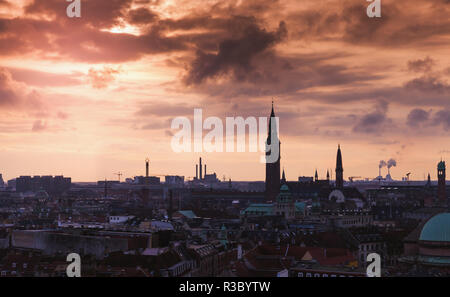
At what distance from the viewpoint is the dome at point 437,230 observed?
5641 centimetres

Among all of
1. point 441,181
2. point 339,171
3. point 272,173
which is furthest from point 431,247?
point 339,171

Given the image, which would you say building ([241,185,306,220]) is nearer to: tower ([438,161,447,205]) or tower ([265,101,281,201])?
tower ([265,101,281,201])

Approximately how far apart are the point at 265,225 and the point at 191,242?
24.1 m

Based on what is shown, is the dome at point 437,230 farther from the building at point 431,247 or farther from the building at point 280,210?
the building at point 280,210

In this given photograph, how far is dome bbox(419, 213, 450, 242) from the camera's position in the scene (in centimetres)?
5641

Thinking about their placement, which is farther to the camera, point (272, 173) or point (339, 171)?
point (339, 171)

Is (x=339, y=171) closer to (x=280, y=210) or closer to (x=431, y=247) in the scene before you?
(x=280, y=210)

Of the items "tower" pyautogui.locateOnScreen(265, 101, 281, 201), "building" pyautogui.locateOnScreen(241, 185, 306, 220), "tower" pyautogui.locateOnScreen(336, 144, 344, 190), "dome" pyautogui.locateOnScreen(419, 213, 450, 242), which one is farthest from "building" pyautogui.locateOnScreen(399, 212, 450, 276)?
"tower" pyautogui.locateOnScreen(336, 144, 344, 190)

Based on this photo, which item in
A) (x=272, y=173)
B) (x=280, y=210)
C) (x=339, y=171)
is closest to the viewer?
(x=280, y=210)

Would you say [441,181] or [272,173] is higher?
[272,173]

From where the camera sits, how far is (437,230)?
57281 mm
